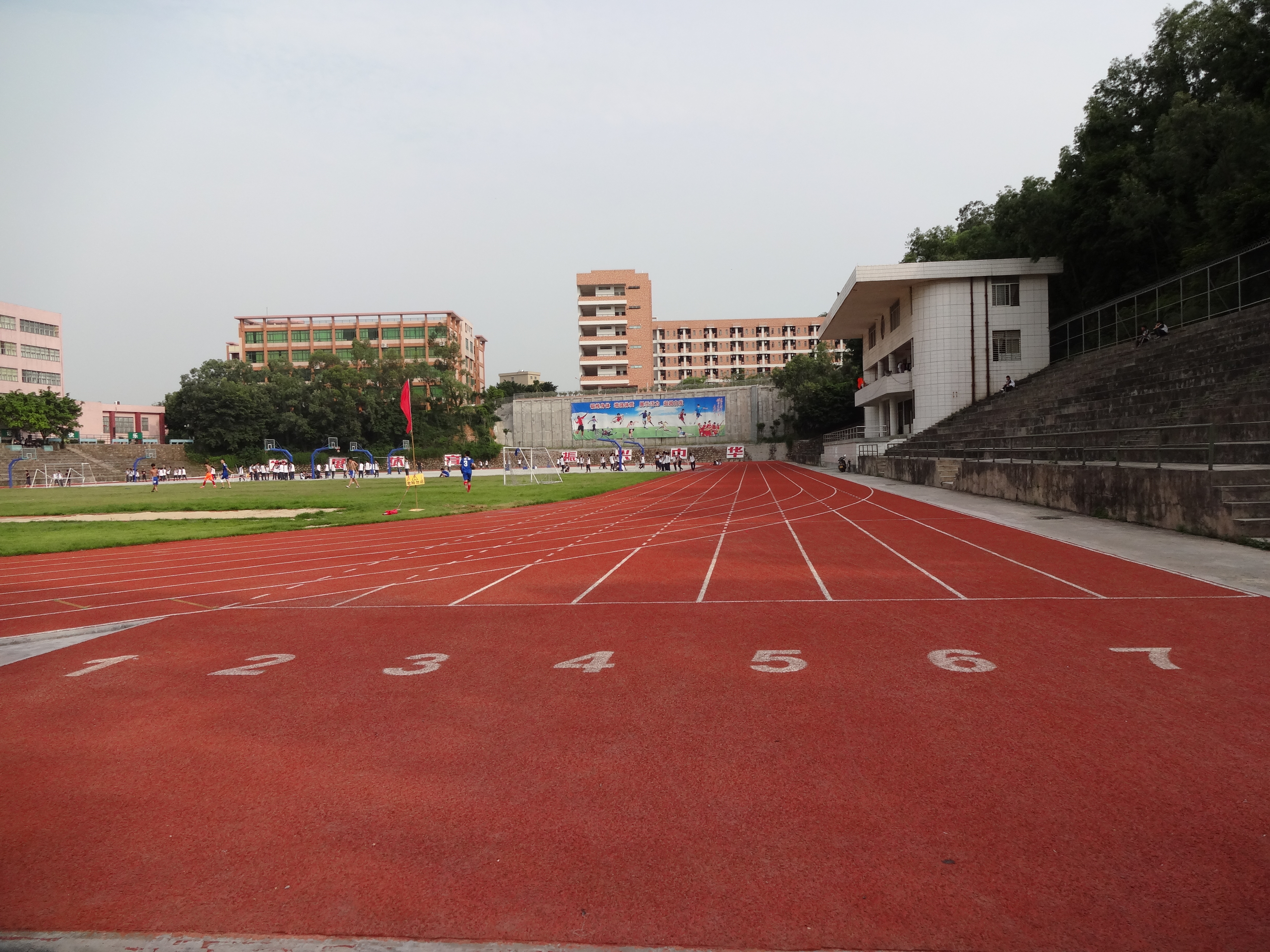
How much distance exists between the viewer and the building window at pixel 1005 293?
38750mm

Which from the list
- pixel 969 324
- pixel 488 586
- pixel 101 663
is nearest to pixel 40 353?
pixel 969 324

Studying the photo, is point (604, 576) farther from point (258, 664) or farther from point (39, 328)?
point (39, 328)

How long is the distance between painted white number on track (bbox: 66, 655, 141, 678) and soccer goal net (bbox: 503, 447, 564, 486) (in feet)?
94.9

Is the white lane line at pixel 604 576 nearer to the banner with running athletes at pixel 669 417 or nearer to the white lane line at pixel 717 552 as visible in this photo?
the white lane line at pixel 717 552

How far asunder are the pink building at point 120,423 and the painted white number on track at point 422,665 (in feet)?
267

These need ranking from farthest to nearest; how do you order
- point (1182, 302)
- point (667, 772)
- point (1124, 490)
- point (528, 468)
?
point (528, 468) → point (1182, 302) → point (1124, 490) → point (667, 772)

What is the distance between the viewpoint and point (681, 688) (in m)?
5.47

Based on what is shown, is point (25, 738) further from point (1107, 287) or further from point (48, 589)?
point (1107, 287)

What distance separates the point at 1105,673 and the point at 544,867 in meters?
4.44

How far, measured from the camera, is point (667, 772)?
4.08 m

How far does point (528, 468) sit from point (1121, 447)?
190 ft

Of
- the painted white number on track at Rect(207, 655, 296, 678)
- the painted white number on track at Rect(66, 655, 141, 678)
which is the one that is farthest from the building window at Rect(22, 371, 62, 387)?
the painted white number on track at Rect(207, 655, 296, 678)

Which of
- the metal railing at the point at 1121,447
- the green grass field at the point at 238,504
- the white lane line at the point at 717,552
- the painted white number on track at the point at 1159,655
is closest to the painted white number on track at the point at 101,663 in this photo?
the white lane line at the point at 717,552

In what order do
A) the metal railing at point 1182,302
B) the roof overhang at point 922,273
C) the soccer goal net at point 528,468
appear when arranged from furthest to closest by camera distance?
the soccer goal net at point 528,468
the roof overhang at point 922,273
the metal railing at point 1182,302
